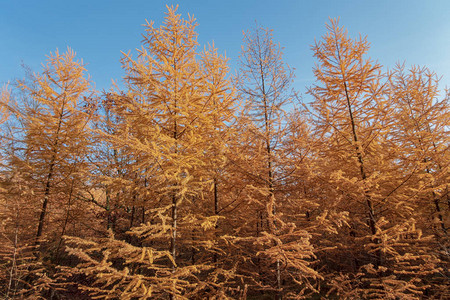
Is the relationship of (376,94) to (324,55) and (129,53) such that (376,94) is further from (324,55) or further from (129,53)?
(129,53)

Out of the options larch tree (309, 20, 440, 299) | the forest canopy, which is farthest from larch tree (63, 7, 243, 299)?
larch tree (309, 20, 440, 299)

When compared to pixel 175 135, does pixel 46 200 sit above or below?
below

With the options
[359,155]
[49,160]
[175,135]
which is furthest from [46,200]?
[359,155]

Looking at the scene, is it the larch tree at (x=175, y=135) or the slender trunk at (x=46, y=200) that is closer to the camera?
the larch tree at (x=175, y=135)

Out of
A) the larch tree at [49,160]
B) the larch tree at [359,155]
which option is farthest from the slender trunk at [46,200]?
the larch tree at [359,155]

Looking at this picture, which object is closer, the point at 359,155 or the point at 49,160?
the point at 359,155

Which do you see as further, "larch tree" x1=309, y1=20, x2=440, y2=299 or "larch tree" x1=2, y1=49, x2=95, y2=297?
"larch tree" x1=2, y1=49, x2=95, y2=297

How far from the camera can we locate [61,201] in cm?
735

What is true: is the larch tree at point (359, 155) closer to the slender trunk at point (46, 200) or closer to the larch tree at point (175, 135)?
the larch tree at point (175, 135)

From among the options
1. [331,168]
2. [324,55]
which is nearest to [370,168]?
A: [331,168]

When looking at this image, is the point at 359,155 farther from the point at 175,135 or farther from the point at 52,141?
the point at 52,141

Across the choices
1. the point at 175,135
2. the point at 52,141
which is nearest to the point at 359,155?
the point at 175,135

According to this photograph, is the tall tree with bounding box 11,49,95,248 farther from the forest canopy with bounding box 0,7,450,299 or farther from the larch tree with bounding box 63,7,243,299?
the larch tree with bounding box 63,7,243,299

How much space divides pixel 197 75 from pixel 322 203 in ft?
15.0
